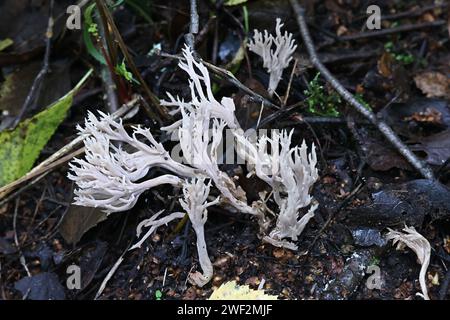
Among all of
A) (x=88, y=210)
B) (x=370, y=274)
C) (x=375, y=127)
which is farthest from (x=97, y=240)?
(x=375, y=127)

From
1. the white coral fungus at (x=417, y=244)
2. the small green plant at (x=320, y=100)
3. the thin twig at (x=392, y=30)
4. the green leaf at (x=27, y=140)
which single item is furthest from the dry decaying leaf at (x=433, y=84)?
the green leaf at (x=27, y=140)

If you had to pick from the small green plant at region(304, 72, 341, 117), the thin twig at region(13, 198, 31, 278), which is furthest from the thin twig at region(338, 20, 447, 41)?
the thin twig at region(13, 198, 31, 278)

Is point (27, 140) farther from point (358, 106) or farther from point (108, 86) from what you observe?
point (358, 106)

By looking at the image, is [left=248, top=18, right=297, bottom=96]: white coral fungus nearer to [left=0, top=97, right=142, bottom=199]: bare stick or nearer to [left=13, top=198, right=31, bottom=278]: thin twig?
[left=0, top=97, right=142, bottom=199]: bare stick

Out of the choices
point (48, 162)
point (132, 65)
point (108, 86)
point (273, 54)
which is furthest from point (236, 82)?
point (48, 162)

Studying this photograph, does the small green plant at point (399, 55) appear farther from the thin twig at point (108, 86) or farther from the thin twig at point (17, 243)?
the thin twig at point (17, 243)
